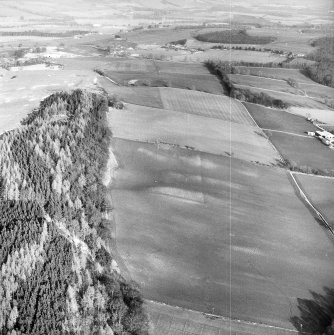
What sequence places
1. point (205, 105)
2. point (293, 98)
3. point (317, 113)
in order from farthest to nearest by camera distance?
point (293, 98)
point (317, 113)
point (205, 105)

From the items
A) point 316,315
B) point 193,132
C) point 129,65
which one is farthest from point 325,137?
point 129,65

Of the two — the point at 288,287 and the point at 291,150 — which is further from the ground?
the point at 291,150

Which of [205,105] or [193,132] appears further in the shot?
[205,105]

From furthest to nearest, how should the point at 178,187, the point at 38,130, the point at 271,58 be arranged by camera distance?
1. the point at 271,58
2. the point at 38,130
3. the point at 178,187

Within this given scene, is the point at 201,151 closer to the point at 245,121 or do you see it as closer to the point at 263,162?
the point at 263,162

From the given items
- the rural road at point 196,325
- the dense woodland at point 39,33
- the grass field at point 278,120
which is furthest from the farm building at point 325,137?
the dense woodland at point 39,33

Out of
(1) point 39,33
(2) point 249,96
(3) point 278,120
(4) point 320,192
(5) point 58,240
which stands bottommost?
(4) point 320,192

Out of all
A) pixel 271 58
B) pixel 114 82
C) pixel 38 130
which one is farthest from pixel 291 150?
pixel 271 58

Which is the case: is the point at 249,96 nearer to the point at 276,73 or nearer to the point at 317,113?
the point at 317,113
